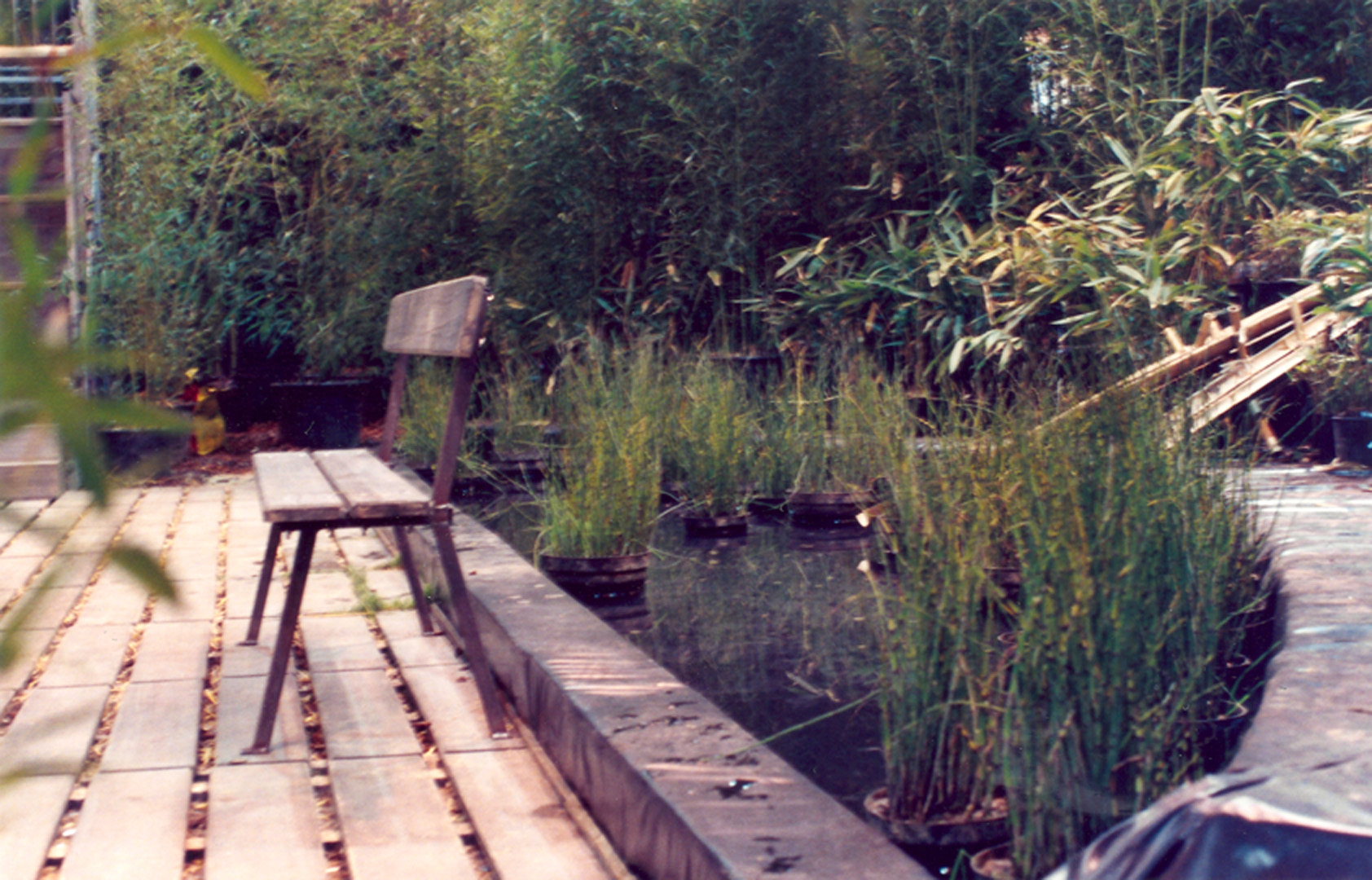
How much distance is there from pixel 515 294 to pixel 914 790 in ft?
17.0

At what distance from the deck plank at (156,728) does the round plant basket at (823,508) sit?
79.1 inches

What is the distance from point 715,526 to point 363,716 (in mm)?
1731

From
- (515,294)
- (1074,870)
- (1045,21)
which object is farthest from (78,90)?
(1074,870)

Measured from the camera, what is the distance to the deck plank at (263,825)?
5.61 feet

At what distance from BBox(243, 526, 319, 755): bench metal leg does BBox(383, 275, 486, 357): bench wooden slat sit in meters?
0.44

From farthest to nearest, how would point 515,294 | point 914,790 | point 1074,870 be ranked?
point 515,294 → point 914,790 → point 1074,870

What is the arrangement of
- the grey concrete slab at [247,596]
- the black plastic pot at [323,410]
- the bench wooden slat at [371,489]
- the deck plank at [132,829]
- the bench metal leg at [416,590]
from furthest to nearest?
the black plastic pot at [323,410]
the grey concrete slab at [247,596]
the bench metal leg at [416,590]
the bench wooden slat at [371,489]
the deck plank at [132,829]

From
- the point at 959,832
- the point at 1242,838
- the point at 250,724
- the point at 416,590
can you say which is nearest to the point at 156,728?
the point at 250,724

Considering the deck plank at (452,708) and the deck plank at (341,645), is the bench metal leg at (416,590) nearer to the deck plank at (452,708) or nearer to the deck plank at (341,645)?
the deck plank at (341,645)

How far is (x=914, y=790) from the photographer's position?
1.55 m

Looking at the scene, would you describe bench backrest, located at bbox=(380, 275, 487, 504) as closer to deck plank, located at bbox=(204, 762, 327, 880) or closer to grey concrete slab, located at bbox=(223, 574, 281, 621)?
deck plank, located at bbox=(204, 762, 327, 880)

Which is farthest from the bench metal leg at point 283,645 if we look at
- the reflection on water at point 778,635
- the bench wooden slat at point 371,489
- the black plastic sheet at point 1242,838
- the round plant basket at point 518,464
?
the round plant basket at point 518,464

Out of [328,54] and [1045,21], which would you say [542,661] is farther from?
[328,54]

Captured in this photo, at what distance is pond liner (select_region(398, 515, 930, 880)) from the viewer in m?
1.37
